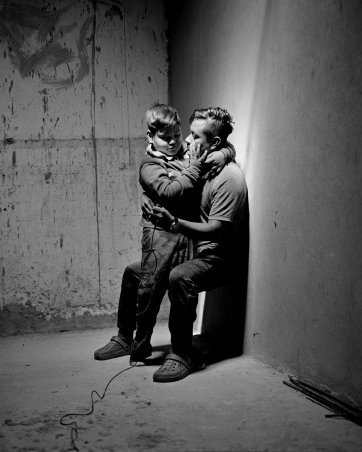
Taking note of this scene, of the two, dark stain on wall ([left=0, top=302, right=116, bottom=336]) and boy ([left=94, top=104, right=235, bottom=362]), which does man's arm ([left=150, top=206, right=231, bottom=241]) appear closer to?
boy ([left=94, top=104, right=235, bottom=362])

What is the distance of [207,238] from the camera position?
2.87 meters

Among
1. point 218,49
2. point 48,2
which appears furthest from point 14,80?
point 218,49

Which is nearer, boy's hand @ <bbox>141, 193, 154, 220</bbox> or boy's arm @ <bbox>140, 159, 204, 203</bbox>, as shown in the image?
boy's arm @ <bbox>140, 159, 204, 203</bbox>

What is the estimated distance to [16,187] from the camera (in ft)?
12.7

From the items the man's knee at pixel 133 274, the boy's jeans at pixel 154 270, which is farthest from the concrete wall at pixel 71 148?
the boy's jeans at pixel 154 270

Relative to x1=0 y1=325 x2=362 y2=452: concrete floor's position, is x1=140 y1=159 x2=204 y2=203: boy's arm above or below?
above

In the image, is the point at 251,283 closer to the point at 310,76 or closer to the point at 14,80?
the point at 310,76

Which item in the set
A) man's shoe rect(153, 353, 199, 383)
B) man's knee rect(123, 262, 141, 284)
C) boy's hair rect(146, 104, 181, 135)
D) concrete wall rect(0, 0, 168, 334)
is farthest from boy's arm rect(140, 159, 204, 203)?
concrete wall rect(0, 0, 168, 334)

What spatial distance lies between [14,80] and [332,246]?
2721 mm

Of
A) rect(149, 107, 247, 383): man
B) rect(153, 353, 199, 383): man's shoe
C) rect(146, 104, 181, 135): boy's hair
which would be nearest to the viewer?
rect(153, 353, 199, 383): man's shoe

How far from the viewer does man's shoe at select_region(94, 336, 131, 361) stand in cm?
313

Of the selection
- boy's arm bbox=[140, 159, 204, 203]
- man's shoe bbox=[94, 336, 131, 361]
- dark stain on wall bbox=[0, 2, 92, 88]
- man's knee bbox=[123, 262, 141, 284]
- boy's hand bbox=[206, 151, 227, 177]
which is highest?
dark stain on wall bbox=[0, 2, 92, 88]

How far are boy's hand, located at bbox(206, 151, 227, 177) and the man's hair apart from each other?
0.35ft

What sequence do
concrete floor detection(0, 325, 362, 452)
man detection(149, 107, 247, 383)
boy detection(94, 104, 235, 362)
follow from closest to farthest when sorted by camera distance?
1. concrete floor detection(0, 325, 362, 452)
2. man detection(149, 107, 247, 383)
3. boy detection(94, 104, 235, 362)
